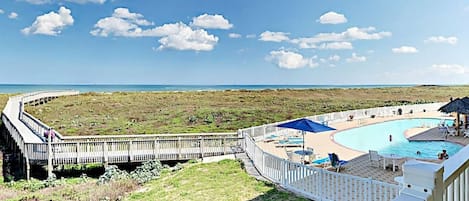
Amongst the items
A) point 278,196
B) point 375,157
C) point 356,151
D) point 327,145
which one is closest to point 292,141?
point 327,145

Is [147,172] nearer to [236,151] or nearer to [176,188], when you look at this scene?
[176,188]

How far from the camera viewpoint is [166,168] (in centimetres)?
1302

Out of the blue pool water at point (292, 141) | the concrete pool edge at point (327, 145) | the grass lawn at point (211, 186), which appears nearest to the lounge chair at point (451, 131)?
the concrete pool edge at point (327, 145)

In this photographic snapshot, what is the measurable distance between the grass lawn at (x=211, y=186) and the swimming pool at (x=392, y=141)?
684cm

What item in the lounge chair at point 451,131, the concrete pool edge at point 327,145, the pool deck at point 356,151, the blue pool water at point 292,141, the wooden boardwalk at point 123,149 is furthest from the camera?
the lounge chair at point 451,131

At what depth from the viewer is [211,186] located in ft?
31.0

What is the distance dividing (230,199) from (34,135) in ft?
39.1

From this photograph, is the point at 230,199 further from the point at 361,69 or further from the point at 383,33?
the point at 361,69

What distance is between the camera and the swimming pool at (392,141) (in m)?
14.9

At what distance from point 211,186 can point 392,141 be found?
1172cm

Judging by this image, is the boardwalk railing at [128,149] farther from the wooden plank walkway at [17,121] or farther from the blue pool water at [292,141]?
the blue pool water at [292,141]

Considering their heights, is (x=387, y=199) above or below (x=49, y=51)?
below

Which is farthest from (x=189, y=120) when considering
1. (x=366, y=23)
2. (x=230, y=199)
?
(x=366, y=23)

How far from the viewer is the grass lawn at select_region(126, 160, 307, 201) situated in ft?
27.6
